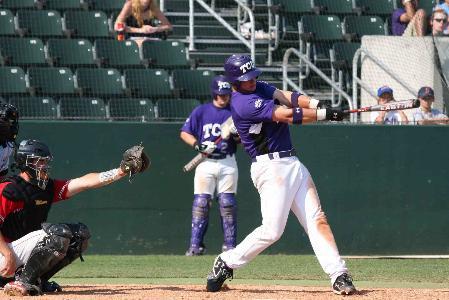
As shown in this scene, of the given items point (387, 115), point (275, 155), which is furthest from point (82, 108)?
point (275, 155)

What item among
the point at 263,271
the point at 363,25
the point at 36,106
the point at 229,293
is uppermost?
the point at 363,25

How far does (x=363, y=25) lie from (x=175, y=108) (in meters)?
3.33

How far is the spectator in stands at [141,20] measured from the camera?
46.5 feet

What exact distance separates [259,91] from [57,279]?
2.87m

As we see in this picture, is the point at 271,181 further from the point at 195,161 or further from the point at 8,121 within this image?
the point at 195,161

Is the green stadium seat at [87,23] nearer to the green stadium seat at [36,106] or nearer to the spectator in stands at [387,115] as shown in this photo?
the green stadium seat at [36,106]

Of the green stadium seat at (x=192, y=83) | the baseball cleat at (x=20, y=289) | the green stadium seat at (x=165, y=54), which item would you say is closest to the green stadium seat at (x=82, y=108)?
the green stadium seat at (x=192, y=83)

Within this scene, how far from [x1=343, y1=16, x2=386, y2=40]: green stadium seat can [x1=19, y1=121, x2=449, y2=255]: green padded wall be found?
2.79 meters

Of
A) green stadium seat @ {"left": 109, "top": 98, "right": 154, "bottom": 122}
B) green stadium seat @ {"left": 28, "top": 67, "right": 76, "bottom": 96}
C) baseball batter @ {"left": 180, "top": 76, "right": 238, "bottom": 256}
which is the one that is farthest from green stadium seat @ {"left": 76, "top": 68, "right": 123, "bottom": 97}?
baseball batter @ {"left": 180, "top": 76, "right": 238, "bottom": 256}

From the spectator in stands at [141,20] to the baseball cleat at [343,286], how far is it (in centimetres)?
685

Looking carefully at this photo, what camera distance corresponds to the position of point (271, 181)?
831cm

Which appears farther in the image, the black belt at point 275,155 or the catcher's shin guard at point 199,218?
the catcher's shin guard at point 199,218

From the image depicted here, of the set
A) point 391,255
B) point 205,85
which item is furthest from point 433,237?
point 205,85

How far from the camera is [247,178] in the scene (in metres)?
12.7
